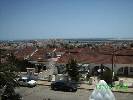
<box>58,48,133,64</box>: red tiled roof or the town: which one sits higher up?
<box>58,48,133,64</box>: red tiled roof

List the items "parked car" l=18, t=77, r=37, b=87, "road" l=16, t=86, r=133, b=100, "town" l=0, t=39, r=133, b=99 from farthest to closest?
"town" l=0, t=39, r=133, b=99, "parked car" l=18, t=77, r=37, b=87, "road" l=16, t=86, r=133, b=100

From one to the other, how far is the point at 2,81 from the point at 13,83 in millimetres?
1466

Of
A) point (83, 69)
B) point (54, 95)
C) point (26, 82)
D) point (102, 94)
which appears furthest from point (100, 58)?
point (102, 94)

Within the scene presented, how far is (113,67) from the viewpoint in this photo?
47.2 metres

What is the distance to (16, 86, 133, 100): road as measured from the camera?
102ft

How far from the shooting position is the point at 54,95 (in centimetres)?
3250

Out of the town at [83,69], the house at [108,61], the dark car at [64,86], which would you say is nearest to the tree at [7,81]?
the dark car at [64,86]

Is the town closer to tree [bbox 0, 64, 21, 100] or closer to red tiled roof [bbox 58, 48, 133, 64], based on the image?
red tiled roof [bbox 58, 48, 133, 64]

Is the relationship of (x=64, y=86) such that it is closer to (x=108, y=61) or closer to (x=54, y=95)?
(x=54, y=95)

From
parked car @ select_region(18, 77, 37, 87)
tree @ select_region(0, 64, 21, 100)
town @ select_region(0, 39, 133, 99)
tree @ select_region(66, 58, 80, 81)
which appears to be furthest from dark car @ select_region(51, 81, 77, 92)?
tree @ select_region(0, 64, 21, 100)

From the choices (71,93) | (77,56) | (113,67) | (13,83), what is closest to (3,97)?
(13,83)

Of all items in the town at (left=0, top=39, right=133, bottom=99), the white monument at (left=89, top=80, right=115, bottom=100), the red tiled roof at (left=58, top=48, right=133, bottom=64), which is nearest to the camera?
the white monument at (left=89, top=80, right=115, bottom=100)

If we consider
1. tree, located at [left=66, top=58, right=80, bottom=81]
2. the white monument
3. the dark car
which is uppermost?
the white monument

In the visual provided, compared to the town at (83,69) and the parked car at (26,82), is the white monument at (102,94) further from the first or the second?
the parked car at (26,82)
